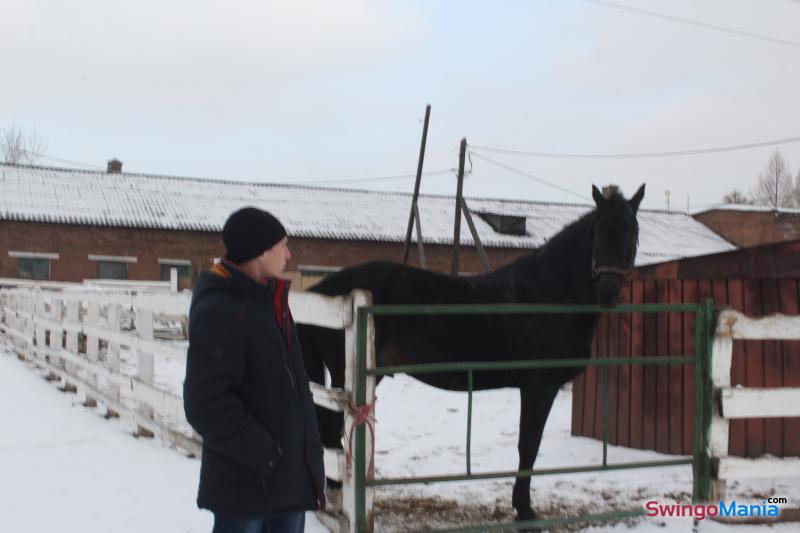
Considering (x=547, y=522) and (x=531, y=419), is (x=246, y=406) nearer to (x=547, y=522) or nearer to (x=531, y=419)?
(x=547, y=522)

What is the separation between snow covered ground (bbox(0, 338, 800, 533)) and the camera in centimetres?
408

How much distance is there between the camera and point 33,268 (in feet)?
82.7

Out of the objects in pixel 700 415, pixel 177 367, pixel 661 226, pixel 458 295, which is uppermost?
pixel 661 226

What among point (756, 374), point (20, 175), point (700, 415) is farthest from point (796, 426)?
point (20, 175)

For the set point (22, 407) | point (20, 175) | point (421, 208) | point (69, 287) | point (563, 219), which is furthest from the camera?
point (563, 219)

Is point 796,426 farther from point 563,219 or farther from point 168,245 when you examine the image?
point 563,219

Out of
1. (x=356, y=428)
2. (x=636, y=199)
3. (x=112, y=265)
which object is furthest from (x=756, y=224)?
(x=356, y=428)

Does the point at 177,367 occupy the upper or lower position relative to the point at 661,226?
lower

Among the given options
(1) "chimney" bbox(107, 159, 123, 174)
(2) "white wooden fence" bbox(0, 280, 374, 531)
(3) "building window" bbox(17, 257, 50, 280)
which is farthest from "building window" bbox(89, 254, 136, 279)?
(2) "white wooden fence" bbox(0, 280, 374, 531)

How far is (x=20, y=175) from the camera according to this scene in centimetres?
2816

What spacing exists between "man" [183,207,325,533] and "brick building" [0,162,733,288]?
19.6 metres

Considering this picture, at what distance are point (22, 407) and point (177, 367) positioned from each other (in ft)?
13.2

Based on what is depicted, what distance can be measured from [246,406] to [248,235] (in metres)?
0.55

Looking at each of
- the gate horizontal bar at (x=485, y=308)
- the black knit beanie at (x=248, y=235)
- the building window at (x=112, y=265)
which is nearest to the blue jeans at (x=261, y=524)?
the black knit beanie at (x=248, y=235)
